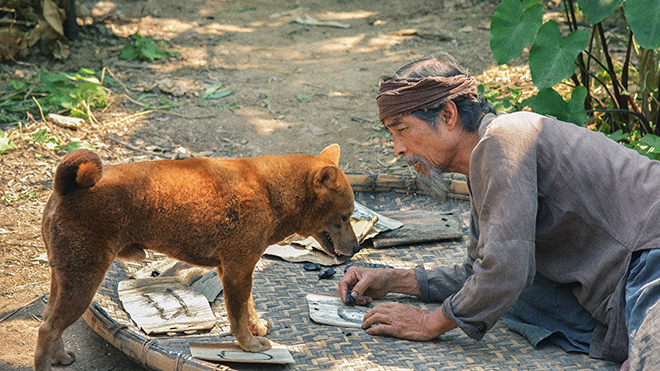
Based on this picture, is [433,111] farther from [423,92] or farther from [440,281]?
[440,281]

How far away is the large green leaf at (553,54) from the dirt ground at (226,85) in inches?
85.3

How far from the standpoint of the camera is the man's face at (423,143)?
10.2ft

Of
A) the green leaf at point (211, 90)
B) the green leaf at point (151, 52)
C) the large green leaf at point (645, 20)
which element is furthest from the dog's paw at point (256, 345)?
the green leaf at point (151, 52)

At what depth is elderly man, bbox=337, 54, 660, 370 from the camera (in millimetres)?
2742

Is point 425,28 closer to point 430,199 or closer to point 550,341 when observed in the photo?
point 430,199

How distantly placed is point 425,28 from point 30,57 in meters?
5.99

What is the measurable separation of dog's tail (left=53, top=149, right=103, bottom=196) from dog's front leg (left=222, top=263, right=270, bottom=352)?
0.80 meters

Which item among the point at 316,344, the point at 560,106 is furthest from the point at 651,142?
the point at 316,344

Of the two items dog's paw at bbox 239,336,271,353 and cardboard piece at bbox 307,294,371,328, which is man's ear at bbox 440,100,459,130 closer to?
cardboard piece at bbox 307,294,371,328

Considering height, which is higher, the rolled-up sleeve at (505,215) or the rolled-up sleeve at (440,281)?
the rolled-up sleeve at (505,215)

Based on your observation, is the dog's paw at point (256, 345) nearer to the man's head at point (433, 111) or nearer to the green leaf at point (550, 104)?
the man's head at point (433, 111)

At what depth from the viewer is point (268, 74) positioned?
854 cm

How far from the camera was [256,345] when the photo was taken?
3107 mm

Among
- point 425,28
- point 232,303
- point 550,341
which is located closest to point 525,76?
point 425,28
